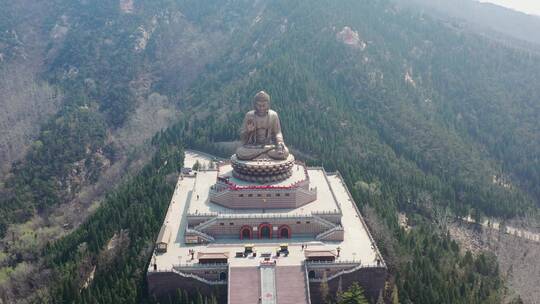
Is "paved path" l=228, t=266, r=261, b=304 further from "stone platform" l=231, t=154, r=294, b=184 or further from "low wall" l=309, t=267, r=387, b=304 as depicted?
"stone platform" l=231, t=154, r=294, b=184

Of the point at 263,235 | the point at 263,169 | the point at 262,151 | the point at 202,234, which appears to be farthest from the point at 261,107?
the point at 202,234

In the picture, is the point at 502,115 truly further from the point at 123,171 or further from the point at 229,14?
the point at 229,14

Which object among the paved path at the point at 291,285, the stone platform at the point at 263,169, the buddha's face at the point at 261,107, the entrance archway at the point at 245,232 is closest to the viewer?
the paved path at the point at 291,285

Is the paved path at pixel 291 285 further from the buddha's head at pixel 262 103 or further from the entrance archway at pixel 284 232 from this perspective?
the buddha's head at pixel 262 103

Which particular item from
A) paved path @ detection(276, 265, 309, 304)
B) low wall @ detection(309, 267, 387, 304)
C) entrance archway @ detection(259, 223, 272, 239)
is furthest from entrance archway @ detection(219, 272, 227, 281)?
low wall @ detection(309, 267, 387, 304)

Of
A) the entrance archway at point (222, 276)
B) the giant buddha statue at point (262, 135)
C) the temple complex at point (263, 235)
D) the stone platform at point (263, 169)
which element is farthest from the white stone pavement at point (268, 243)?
→ the giant buddha statue at point (262, 135)

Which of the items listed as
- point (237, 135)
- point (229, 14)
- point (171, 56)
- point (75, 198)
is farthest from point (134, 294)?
point (229, 14)

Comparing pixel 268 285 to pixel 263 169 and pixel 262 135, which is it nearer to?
pixel 263 169

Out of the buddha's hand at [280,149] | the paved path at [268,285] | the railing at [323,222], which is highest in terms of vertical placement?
the buddha's hand at [280,149]
